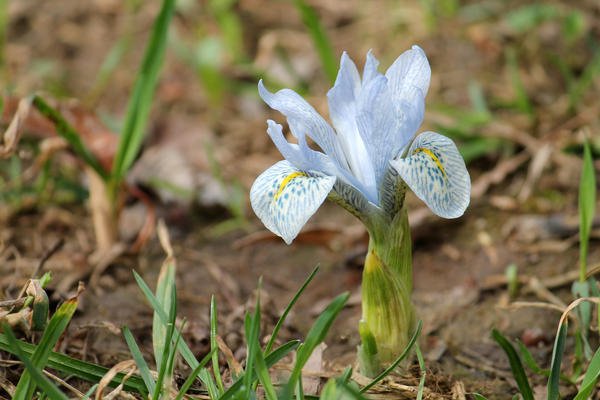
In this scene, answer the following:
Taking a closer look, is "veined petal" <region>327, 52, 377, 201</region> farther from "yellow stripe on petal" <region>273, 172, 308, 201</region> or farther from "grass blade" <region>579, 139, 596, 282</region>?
"grass blade" <region>579, 139, 596, 282</region>

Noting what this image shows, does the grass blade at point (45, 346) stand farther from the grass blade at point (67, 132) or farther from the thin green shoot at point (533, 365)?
the thin green shoot at point (533, 365)

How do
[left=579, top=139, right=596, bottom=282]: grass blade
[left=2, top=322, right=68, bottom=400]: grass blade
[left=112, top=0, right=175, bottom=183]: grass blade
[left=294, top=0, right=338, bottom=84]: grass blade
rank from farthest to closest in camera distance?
[left=294, top=0, right=338, bottom=84]: grass blade
[left=112, top=0, right=175, bottom=183]: grass blade
[left=579, top=139, right=596, bottom=282]: grass blade
[left=2, top=322, right=68, bottom=400]: grass blade

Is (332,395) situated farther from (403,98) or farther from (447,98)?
(447,98)

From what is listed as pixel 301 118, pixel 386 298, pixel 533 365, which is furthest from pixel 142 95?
pixel 533 365

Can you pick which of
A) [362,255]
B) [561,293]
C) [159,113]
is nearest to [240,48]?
[159,113]

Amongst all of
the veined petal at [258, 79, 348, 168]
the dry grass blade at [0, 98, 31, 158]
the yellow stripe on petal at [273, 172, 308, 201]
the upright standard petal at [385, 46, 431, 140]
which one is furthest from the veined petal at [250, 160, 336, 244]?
the dry grass blade at [0, 98, 31, 158]

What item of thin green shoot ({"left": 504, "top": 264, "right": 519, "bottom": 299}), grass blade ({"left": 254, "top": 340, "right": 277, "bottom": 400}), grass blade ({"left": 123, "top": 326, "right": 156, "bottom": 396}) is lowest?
thin green shoot ({"left": 504, "top": 264, "right": 519, "bottom": 299})
